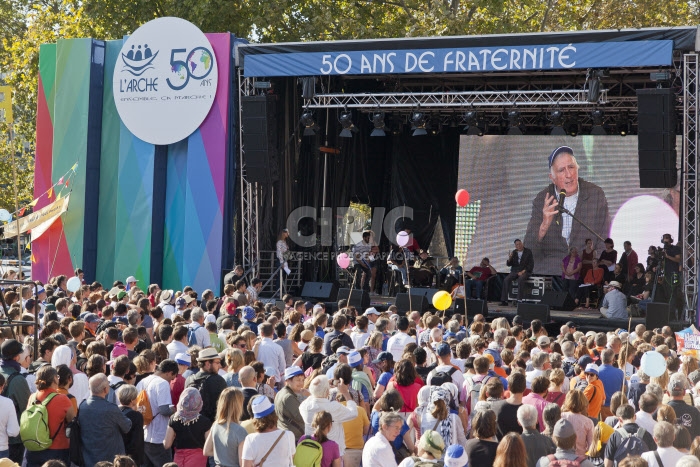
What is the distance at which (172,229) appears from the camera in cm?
2062

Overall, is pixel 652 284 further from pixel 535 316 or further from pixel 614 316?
pixel 535 316

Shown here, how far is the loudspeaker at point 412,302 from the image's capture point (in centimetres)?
1845

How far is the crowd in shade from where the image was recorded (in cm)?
616

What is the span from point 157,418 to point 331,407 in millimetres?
1563

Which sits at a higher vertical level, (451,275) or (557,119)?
(557,119)

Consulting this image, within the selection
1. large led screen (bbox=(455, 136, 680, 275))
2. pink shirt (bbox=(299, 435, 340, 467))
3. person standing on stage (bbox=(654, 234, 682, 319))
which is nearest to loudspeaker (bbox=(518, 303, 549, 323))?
person standing on stage (bbox=(654, 234, 682, 319))

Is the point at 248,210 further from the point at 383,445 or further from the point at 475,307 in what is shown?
the point at 383,445

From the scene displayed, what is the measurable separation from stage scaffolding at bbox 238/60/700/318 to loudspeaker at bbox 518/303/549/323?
8.39 feet

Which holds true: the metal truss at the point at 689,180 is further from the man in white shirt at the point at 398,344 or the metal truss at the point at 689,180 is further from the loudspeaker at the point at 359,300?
the man in white shirt at the point at 398,344

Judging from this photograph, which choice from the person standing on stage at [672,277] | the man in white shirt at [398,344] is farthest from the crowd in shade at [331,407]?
the person standing on stage at [672,277]

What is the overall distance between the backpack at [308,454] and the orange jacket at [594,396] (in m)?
2.78

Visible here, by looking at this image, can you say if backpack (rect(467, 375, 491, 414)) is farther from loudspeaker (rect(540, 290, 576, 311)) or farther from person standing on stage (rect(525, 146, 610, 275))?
person standing on stage (rect(525, 146, 610, 275))

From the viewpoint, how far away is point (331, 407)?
6867 millimetres

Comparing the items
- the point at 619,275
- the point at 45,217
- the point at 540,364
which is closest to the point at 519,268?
the point at 619,275
